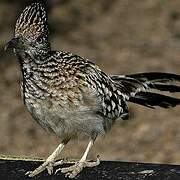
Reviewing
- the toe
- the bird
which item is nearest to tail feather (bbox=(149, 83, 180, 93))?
the bird

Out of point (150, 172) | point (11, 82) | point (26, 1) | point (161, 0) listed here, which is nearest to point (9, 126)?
point (11, 82)

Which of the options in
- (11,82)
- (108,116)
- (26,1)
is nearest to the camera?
(108,116)

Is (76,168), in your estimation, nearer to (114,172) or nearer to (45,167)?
(45,167)

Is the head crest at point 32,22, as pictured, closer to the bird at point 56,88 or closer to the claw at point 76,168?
the bird at point 56,88

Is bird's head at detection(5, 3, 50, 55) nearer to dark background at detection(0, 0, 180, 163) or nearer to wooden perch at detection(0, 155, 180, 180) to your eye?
wooden perch at detection(0, 155, 180, 180)

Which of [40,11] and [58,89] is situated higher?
[40,11]

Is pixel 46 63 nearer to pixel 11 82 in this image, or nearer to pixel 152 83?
pixel 152 83
